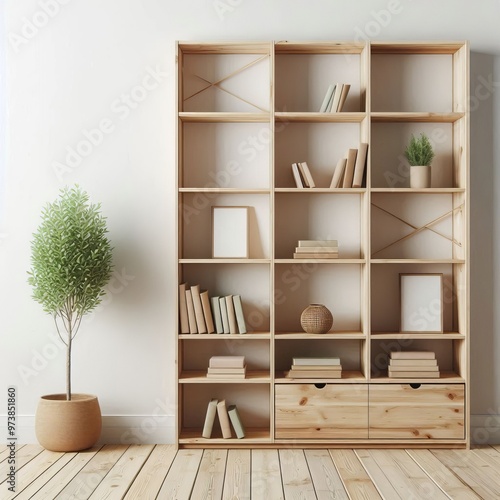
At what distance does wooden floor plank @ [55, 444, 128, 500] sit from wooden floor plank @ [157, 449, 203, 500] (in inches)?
12.6

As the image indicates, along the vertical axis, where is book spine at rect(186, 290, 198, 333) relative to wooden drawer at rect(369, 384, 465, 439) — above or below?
above

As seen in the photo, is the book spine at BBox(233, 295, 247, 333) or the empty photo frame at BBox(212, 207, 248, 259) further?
the empty photo frame at BBox(212, 207, 248, 259)

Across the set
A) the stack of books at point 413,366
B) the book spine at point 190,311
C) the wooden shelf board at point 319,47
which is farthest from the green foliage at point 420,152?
the book spine at point 190,311

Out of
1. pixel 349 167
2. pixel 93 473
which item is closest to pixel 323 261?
pixel 349 167

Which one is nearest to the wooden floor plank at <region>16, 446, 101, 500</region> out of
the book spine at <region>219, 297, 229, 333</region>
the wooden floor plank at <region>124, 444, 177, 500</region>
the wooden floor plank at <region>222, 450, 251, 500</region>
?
the wooden floor plank at <region>124, 444, 177, 500</region>

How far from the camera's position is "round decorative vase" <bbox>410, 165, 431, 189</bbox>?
154 inches

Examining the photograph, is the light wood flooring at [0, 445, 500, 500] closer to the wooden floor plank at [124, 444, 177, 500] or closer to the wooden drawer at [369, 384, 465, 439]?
the wooden floor plank at [124, 444, 177, 500]

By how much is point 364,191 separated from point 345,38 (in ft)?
3.09

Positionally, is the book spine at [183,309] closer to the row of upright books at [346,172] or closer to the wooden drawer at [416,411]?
the row of upright books at [346,172]

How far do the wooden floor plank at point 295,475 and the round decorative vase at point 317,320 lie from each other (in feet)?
2.20

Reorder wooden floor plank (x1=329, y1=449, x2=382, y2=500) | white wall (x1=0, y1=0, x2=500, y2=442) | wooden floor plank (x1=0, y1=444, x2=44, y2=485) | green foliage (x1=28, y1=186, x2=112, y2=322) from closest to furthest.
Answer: wooden floor plank (x1=329, y1=449, x2=382, y2=500), wooden floor plank (x1=0, y1=444, x2=44, y2=485), green foliage (x1=28, y1=186, x2=112, y2=322), white wall (x1=0, y1=0, x2=500, y2=442)

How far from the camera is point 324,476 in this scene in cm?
337

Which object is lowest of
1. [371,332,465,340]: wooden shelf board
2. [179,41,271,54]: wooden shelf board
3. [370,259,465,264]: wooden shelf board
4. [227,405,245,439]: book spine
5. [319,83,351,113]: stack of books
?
[227,405,245,439]: book spine

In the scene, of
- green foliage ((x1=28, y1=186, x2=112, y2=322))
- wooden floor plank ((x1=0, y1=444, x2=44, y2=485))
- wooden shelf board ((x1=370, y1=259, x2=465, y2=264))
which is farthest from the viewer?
wooden shelf board ((x1=370, y1=259, x2=465, y2=264))
